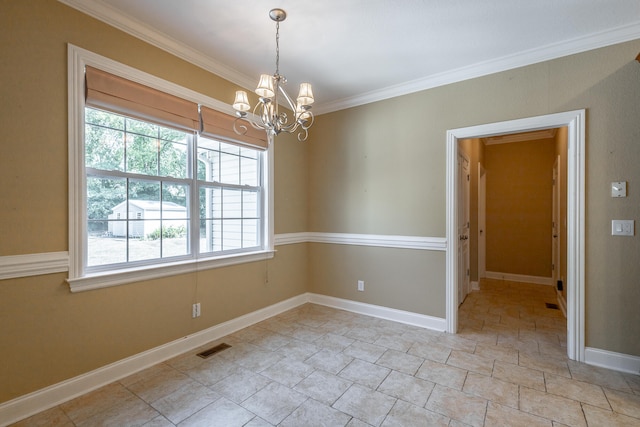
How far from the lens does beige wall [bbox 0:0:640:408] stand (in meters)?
1.85

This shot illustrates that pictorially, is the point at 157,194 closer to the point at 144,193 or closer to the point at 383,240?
the point at 144,193

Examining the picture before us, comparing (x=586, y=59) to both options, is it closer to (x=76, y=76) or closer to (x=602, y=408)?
(x=602, y=408)

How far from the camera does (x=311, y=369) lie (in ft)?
7.86

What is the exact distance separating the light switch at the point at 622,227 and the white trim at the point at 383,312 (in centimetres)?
168

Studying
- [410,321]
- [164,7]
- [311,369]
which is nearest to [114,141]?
[164,7]

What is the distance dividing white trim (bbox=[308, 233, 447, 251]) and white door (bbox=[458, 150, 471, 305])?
0.82m

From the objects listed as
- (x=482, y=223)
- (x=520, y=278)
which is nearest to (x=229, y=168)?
Result: (x=482, y=223)

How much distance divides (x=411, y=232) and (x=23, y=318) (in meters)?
3.35

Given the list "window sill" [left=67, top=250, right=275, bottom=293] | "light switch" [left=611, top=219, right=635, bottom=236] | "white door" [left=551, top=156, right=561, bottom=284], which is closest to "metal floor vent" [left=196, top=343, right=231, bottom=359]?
"window sill" [left=67, top=250, right=275, bottom=293]

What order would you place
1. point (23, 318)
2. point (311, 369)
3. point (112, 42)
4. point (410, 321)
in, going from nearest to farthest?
point (23, 318), point (112, 42), point (311, 369), point (410, 321)

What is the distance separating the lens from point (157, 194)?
2.59m

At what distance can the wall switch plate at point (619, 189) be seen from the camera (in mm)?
2357

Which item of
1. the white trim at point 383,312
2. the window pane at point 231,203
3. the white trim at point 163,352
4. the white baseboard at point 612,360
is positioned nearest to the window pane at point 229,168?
the window pane at point 231,203

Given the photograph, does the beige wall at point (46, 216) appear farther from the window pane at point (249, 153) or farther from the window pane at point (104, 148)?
the window pane at point (249, 153)
